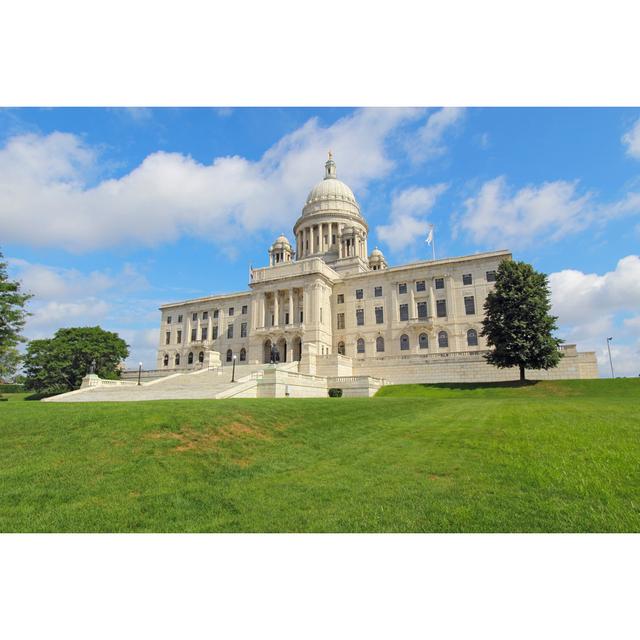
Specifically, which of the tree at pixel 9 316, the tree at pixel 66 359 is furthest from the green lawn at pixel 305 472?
the tree at pixel 66 359

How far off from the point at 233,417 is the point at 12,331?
99.6 ft

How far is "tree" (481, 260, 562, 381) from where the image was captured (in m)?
39.3

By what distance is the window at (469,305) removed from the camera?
181 feet

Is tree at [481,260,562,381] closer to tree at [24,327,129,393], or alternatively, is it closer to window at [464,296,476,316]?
window at [464,296,476,316]

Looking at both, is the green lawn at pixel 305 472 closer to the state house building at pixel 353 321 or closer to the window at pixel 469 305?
the state house building at pixel 353 321

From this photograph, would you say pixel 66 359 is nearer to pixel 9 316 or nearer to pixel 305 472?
pixel 9 316

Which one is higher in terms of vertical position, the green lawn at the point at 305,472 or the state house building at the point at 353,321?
the state house building at the point at 353,321

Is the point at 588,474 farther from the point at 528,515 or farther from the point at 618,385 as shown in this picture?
the point at 618,385

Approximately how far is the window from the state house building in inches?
5.0

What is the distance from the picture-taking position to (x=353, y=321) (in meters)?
62.7

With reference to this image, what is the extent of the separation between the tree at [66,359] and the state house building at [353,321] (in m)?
13.6

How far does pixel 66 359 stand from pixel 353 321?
39.6 metres

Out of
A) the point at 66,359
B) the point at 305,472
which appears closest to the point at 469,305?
the point at 305,472

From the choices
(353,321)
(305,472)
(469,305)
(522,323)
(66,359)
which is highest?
(469,305)
